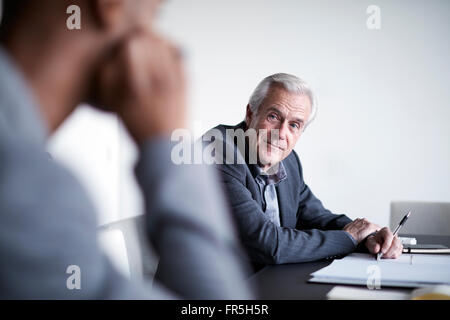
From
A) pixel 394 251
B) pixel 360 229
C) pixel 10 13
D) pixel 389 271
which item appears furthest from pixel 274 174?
pixel 10 13

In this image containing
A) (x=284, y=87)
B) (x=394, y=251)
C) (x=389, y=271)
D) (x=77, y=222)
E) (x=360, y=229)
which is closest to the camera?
(x=77, y=222)

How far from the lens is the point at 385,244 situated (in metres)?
0.94

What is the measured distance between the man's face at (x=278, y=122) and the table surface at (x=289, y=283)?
393 mm

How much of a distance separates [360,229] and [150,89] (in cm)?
90

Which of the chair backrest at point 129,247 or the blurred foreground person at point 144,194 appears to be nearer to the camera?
the blurred foreground person at point 144,194

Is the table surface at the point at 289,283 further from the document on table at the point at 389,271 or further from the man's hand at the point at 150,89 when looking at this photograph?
the man's hand at the point at 150,89

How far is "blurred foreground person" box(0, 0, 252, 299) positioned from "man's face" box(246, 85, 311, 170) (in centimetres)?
95

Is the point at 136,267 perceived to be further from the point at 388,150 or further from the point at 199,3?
the point at 388,150

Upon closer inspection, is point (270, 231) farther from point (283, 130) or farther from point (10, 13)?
point (10, 13)

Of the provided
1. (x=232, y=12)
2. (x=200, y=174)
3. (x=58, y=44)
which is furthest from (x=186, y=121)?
(x=232, y=12)

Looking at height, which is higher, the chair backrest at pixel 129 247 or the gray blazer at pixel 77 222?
the gray blazer at pixel 77 222

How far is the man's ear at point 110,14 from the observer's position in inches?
10.9

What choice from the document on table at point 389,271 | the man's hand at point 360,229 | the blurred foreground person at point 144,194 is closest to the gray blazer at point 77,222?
the blurred foreground person at point 144,194

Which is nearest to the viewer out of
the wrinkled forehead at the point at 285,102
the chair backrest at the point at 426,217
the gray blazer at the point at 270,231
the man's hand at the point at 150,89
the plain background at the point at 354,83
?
the man's hand at the point at 150,89
